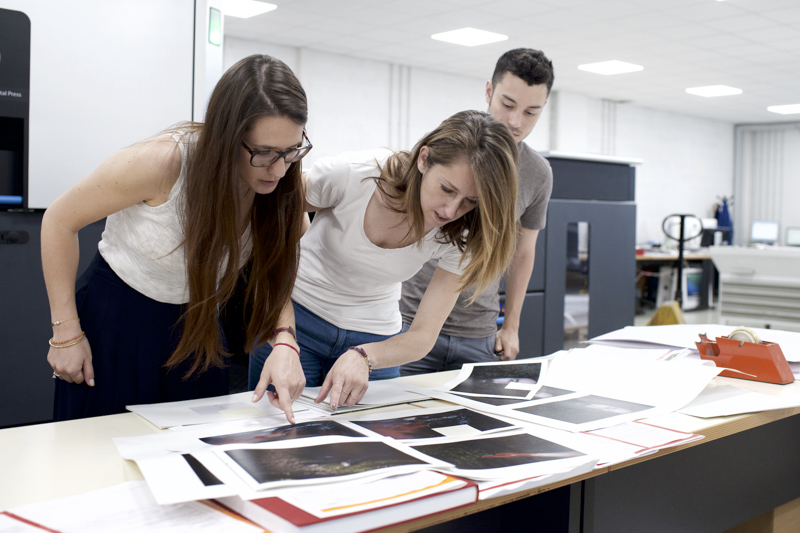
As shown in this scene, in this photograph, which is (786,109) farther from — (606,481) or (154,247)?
(154,247)

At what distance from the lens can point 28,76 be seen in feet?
5.13

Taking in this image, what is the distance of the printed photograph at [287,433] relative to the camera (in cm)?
83

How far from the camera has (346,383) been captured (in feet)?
3.41

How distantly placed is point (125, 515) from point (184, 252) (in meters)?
Result: 0.56

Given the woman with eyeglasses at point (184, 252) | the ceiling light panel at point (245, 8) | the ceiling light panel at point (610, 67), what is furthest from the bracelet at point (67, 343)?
the ceiling light panel at point (610, 67)

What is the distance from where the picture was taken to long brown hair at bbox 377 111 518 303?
113cm

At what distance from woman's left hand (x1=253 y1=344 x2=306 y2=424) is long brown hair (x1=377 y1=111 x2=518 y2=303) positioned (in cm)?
37

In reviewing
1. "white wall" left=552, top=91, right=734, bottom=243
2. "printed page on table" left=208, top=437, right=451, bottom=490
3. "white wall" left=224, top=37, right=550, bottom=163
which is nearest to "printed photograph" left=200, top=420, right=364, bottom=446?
"printed page on table" left=208, top=437, right=451, bottom=490

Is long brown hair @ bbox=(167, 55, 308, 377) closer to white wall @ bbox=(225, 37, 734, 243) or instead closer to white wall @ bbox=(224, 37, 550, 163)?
white wall @ bbox=(224, 37, 550, 163)

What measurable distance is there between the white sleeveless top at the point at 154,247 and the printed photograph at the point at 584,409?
594 millimetres

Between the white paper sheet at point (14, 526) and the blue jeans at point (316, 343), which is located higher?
the blue jeans at point (316, 343)

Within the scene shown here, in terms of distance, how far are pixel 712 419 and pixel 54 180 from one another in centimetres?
154

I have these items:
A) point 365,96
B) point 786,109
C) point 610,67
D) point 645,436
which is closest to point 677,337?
point 645,436

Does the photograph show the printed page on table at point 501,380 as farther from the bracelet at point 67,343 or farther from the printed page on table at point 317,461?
the bracelet at point 67,343
